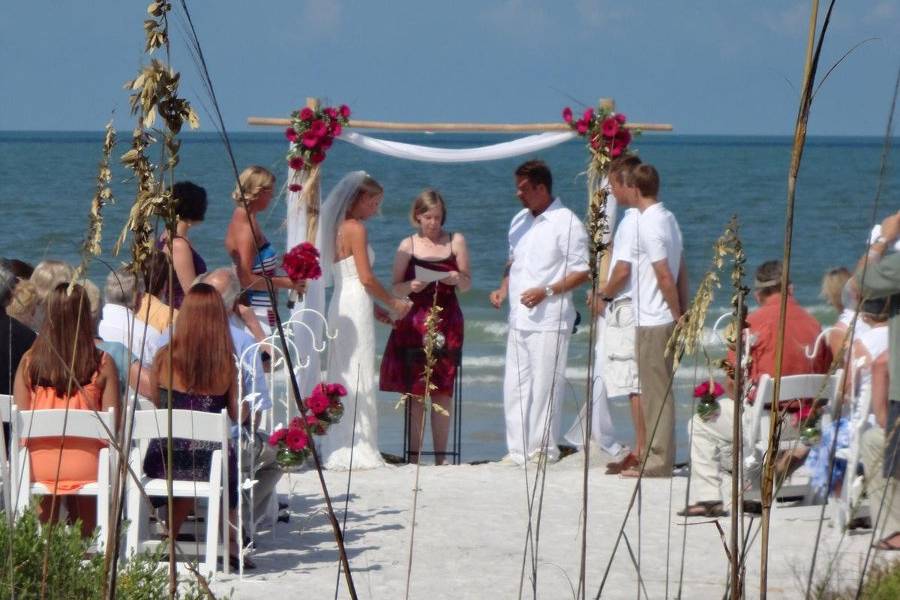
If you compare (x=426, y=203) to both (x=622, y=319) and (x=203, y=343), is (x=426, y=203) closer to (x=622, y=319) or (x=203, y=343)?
(x=622, y=319)

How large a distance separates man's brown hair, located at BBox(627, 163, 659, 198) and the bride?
1.67 meters

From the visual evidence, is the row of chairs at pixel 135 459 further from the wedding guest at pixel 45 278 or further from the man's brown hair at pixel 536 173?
the man's brown hair at pixel 536 173

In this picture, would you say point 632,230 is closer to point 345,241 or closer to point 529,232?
point 529,232

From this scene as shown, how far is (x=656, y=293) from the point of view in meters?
7.07

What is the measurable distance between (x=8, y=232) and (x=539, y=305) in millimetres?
20385

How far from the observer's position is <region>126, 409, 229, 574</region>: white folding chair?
472 centimetres

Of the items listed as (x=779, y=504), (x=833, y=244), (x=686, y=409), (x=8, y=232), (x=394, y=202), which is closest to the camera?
(x=779, y=504)

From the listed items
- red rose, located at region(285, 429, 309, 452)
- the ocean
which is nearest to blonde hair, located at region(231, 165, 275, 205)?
the ocean

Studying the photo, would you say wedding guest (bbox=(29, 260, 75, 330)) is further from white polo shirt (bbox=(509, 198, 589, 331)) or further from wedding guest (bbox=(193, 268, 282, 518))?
white polo shirt (bbox=(509, 198, 589, 331))

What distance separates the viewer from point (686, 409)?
11.9 metres

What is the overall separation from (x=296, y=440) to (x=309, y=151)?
10.4 ft

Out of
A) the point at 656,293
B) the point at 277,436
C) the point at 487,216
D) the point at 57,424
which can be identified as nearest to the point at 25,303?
the point at 57,424

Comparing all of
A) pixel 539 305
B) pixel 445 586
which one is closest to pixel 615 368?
pixel 539 305

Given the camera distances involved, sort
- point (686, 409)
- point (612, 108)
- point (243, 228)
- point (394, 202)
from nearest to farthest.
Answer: point (243, 228) → point (612, 108) → point (686, 409) → point (394, 202)
